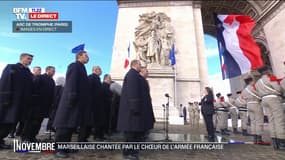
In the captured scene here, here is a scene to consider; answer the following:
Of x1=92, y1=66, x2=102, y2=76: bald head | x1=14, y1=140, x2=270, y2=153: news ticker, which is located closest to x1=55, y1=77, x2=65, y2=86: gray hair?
x1=92, y1=66, x2=102, y2=76: bald head

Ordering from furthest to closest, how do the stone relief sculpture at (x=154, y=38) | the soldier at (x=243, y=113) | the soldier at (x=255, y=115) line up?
the stone relief sculpture at (x=154, y=38) → the soldier at (x=243, y=113) → the soldier at (x=255, y=115)

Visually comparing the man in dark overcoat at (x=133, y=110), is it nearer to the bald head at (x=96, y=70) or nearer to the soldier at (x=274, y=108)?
the bald head at (x=96, y=70)

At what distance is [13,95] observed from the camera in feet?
11.7

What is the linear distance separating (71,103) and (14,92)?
1.49 metres

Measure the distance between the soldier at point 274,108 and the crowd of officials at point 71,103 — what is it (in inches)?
112

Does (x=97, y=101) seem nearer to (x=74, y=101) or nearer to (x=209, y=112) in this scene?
(x=74, y=101)

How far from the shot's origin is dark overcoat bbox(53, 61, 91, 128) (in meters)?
2.98

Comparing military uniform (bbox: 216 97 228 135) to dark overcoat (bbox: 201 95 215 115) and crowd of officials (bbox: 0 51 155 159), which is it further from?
crowd of officials (bbox: 0 51 155 159)

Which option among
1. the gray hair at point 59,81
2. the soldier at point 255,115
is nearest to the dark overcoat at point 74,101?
the gray hair at point 59,81

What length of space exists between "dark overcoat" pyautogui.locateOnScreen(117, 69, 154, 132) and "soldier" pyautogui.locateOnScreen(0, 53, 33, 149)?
6.76 feet

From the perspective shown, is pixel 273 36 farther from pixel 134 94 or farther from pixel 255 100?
pixel 134 94

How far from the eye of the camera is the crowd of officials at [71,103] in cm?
300

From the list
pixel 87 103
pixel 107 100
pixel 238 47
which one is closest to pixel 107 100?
pixel 107 100

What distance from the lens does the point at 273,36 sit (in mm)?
→ 14203
